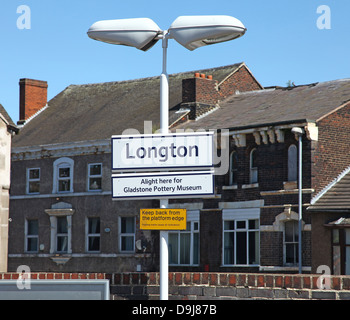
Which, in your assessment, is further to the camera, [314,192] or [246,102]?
[246,102]

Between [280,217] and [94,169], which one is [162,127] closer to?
[280,217]

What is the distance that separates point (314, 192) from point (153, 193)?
2165 centimetres

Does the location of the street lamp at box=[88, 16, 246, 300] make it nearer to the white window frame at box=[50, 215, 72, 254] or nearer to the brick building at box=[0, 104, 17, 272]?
the brick building at box=[0, 104, 17, 272]

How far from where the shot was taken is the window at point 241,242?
3606cm

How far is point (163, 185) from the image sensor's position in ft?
43.5

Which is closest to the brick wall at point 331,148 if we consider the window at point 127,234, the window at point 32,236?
the window at point 127,234

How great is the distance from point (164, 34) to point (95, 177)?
95.5 ft

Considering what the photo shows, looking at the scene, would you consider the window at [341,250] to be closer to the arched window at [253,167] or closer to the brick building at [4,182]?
the arched window at [253,167]

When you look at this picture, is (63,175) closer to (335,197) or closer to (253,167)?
(253,167)

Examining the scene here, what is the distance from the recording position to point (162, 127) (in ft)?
44.5

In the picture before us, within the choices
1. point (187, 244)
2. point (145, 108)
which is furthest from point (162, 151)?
point (145, 108)

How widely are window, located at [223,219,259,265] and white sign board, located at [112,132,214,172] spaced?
23128 mm

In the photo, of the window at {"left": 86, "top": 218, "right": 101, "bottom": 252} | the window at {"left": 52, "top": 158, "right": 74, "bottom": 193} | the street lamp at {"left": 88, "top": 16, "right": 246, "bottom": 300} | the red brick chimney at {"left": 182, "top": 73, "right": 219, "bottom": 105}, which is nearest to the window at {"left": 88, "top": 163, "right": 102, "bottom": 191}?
the window at {"left": 52, "top": 158, "right": 74, "bottom": 193}
